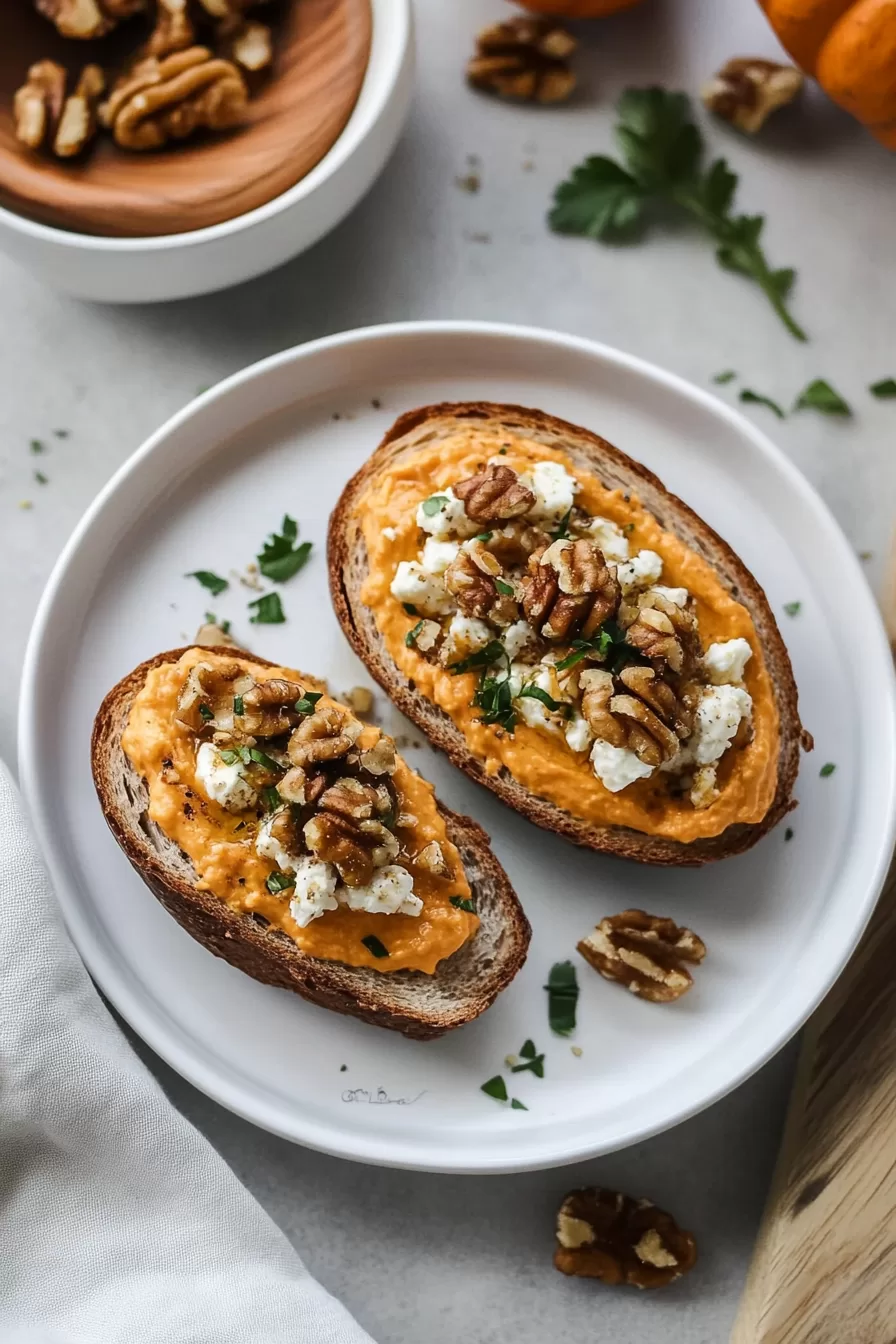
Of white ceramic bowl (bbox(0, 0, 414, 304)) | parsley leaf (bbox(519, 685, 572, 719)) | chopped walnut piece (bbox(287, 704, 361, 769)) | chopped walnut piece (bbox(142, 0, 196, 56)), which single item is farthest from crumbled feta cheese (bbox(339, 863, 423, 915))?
chopped walnut piece (bbox(142, 0, 196, 56))

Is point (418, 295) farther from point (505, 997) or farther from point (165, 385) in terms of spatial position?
point (505, 997)

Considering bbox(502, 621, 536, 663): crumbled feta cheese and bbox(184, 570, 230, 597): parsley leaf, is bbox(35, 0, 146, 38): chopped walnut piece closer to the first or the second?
bbox(184, 570, 230, 597): parsley leaf

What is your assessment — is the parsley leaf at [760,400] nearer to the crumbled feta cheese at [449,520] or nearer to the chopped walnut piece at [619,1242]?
the crumbled feta cheese at [449,520]

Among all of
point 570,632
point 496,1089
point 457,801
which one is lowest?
point 496,1089

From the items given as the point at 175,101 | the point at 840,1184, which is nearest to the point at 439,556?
the point at 175,101

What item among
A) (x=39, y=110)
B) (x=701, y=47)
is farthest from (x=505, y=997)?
(x=701, y=47)

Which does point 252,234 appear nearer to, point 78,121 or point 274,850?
point 78,121
